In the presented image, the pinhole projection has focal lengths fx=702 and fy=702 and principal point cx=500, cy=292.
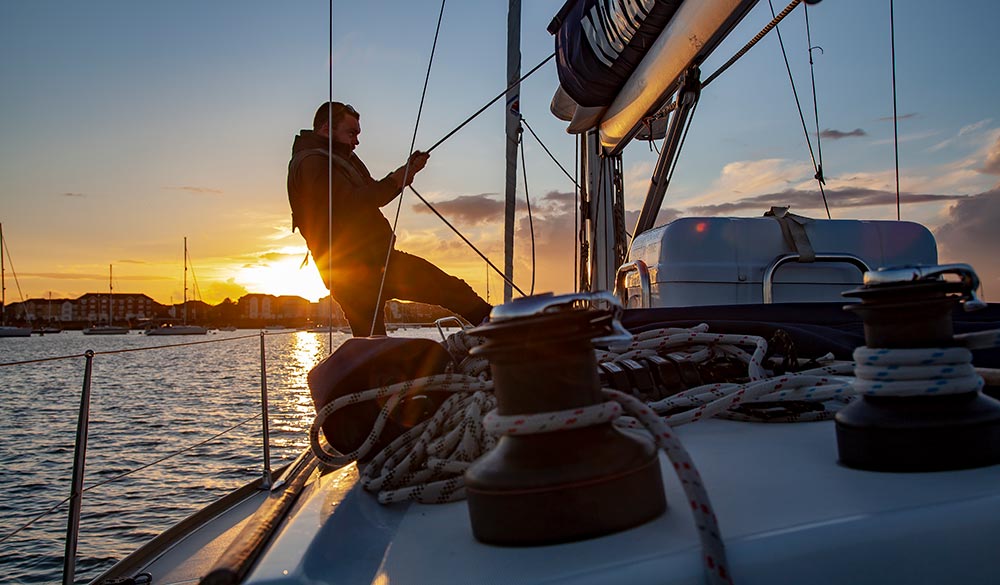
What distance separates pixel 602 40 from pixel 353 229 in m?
1.45

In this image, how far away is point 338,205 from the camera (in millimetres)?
2904

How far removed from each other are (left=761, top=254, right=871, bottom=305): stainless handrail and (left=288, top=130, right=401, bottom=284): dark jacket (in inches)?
57.0

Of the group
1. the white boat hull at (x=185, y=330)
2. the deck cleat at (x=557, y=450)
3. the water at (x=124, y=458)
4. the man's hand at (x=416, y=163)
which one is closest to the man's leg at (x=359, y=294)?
the water at (x=124, y=458)

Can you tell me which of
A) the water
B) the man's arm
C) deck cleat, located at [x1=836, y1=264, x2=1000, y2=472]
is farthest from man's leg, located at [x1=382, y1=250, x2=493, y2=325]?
deck cleat, located at [x1=836, y1=264, x2=1000, y2=472]

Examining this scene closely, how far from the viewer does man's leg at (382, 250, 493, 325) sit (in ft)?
10.3

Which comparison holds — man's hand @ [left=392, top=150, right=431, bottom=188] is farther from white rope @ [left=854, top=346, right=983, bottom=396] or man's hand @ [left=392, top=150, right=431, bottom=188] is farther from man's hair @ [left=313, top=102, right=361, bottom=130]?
white rope @ [left=854, top=346, right=983, bottom=396]

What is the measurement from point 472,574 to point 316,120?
2.72 meters

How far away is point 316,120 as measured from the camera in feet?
10.1

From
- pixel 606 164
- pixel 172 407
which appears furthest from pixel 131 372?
pixel 606 164

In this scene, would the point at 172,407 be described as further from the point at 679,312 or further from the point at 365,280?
the point at 679,312

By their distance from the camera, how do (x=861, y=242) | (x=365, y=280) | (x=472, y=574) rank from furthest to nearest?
A: 1. (x=365, y=280)
2. (x=861, y=242)
3. (x=472, y=574)

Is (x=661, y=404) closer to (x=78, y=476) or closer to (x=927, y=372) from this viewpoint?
(x=927, y=372)

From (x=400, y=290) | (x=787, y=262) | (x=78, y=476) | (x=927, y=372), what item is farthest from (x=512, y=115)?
(x=927, y=372)

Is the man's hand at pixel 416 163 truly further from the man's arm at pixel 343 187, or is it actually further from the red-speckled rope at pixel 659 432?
the red-speckled rope at pixel 659 432
